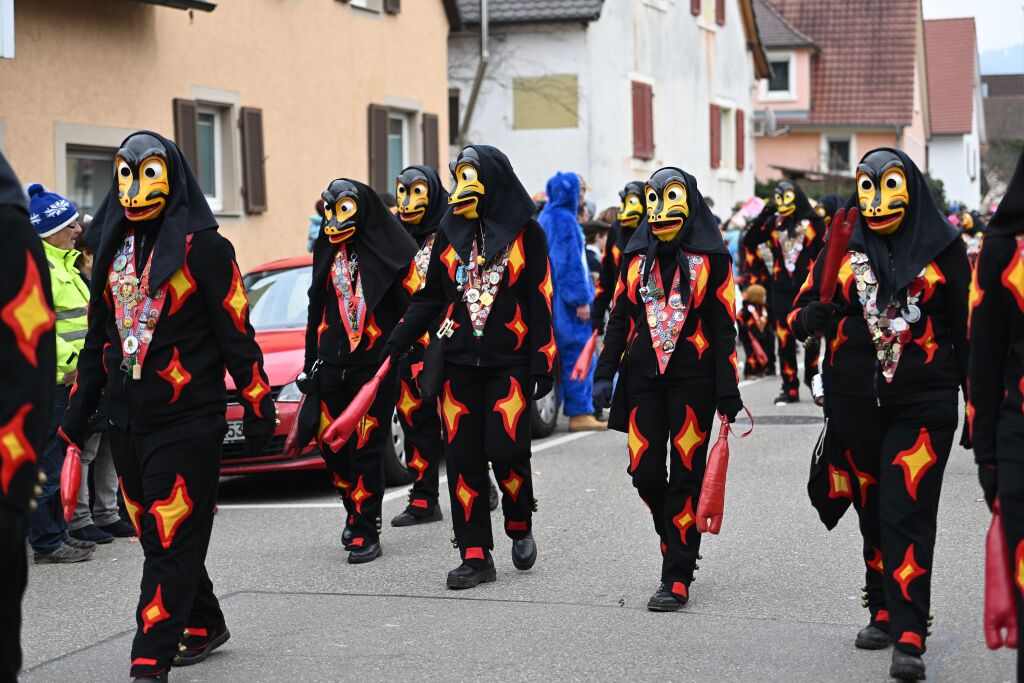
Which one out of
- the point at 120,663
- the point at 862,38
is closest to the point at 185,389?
the point at 120,663

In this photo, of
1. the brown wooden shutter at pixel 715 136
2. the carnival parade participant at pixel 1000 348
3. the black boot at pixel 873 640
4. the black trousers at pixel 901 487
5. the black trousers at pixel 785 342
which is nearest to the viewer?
the carnival parade participant at pixel 1000 348

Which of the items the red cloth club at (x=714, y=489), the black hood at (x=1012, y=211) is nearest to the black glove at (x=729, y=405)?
the red cloth club at (x=714, y=489)

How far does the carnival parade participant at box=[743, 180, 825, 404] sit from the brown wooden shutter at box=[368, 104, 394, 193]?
7318 mm

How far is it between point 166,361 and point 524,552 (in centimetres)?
255

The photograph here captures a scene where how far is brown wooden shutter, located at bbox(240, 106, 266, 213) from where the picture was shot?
60.7 feet

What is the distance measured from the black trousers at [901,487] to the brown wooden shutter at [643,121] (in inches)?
940

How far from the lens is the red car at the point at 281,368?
10.0 metres

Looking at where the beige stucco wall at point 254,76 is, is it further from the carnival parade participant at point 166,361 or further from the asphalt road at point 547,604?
the carnival parade participant at point 166,361

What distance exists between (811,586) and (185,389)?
3138 millimetres

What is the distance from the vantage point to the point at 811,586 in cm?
735

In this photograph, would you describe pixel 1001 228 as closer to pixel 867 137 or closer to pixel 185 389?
pixel 185 389

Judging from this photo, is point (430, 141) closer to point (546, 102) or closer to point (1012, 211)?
point (546, 102)

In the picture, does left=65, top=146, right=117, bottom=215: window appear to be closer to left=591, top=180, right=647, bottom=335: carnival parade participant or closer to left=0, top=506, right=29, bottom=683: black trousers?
left=591, top=180, right=647, bottom=335: carnival parade participant

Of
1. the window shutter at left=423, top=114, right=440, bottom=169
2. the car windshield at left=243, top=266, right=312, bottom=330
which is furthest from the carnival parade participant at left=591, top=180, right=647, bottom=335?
the window shutter at left=423, top=114, right=440, bottom=169
